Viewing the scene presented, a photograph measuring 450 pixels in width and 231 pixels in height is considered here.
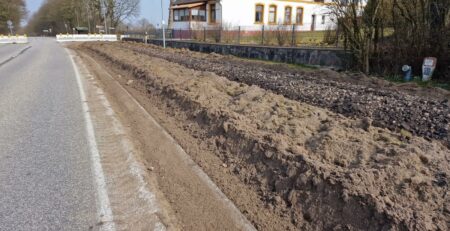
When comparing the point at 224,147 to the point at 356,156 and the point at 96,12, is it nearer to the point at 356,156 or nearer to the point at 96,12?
the point at 356,156

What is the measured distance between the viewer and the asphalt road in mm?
3352

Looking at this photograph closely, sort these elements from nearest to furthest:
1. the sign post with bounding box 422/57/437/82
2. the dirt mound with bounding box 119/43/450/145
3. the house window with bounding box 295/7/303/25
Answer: the dirt mound with bounding box 119/43/450/145 < the sign post with bounding box 422/57/437/82 < the house window with bounding box 295/7/303/25

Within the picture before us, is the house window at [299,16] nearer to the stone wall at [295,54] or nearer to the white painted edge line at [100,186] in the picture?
the stone wall at [295,54]

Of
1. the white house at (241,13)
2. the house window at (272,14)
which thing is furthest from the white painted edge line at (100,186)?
the house window at (272,14)

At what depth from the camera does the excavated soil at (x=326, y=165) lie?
3131 millimetres

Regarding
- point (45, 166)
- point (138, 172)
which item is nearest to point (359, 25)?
point (138, 172)

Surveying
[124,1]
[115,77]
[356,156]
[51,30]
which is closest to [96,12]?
[124,1]

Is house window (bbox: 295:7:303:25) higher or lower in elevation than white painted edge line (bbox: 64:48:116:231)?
higher

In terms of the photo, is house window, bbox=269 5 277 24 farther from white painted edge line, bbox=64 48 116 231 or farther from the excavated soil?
white painted edge line, bbox=64 48 116 231

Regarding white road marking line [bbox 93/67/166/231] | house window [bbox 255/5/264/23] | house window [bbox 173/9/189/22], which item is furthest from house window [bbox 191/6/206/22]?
white road marking line [bbox 93/67/166/231]

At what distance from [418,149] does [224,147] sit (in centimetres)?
260

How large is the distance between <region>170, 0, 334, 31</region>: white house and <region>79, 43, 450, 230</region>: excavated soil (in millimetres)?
29572

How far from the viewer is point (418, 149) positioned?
407 centimetres

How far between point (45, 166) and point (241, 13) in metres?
34.5
